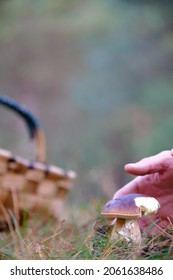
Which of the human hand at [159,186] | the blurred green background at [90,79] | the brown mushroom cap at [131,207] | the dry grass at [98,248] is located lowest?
the dry grass at [98,248]

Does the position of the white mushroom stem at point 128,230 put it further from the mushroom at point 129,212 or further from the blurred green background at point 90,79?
the blurred green background at point 90,79

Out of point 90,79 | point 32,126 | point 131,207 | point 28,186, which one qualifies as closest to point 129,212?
point 131,207

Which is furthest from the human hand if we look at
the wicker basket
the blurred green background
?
the blurred green background

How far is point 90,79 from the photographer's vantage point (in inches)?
96.9

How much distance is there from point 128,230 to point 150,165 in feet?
0.29

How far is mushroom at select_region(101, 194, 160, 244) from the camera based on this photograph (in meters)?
0.68

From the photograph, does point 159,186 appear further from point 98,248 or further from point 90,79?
point 90,79

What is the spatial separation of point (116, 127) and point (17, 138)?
421mm

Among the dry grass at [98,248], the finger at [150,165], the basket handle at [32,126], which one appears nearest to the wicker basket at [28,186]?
the basket handle at [32,126]

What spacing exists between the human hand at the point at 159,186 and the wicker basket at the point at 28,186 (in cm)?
A: 44

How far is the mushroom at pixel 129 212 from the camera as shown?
0.68 meters

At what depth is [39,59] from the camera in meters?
2.49
